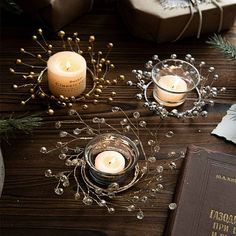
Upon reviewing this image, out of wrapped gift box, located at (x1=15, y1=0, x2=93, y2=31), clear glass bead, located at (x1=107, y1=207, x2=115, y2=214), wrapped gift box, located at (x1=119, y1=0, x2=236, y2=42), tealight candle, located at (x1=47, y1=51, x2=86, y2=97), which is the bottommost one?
clear glass bead, located at (x1=107, y1=207, x2=115, y2=214)

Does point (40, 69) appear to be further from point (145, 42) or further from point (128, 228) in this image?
point (128, 228)

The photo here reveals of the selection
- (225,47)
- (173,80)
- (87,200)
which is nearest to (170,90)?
(173,80)

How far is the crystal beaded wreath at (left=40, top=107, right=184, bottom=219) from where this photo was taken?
672mm

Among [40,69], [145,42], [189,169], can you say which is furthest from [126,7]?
[189,169]

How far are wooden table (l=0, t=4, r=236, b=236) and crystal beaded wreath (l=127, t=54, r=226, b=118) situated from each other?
0.04 ft

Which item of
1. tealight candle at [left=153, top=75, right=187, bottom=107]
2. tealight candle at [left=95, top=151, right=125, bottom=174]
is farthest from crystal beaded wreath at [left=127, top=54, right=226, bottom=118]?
tealight candle at [left=95, top=151, right=125, bottom=174]

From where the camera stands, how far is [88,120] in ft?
2.53

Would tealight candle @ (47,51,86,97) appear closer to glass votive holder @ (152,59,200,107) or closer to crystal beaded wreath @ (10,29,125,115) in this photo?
crystal beaded wreath @ (10,29,125,115)

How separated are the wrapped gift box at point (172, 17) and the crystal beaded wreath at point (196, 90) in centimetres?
6

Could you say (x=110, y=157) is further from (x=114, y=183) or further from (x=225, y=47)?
(x=225, y=47)

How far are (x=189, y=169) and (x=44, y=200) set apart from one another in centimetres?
22

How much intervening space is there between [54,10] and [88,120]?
0.76ft

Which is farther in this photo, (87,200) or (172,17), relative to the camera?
(172,17)

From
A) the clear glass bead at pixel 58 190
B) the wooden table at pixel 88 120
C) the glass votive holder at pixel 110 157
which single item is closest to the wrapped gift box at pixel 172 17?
the wooden table at pixel 88 120
